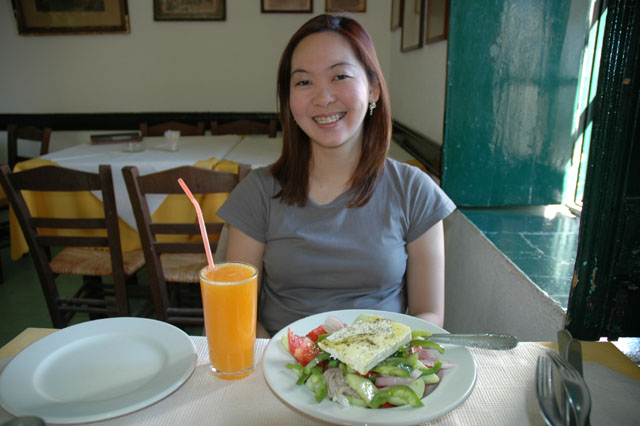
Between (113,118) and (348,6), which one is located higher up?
(348,6)

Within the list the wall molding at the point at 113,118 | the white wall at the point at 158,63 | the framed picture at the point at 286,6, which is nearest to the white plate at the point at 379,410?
the white wall at the point at 158,63

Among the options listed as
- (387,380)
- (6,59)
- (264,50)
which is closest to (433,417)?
(387,380)

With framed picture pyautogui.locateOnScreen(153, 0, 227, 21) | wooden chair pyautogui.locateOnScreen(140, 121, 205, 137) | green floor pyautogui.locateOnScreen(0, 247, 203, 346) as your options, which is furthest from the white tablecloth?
framed picture pyautogui.locateOnScreen(153, 0, 227, 21)

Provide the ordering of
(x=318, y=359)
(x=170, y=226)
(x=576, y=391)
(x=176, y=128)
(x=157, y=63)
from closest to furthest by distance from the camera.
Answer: (x=576, y=391), (x=318, y=359), (x=170, y=226), (x=176, y=128), (x=157, y=63)

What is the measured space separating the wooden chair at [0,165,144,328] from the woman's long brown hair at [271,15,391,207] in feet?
2.89

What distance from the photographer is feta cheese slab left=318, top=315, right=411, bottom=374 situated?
0.63 m

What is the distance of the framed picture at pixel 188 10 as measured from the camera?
3.98m

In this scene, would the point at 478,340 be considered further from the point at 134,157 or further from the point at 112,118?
the point at 112,118

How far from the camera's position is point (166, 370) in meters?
0.70

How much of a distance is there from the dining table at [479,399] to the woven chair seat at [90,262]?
1.41m

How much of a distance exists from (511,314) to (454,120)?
875 mm

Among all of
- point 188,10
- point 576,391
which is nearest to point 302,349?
point 576,391

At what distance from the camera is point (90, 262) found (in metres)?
2.14

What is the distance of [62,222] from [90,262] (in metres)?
0.31
